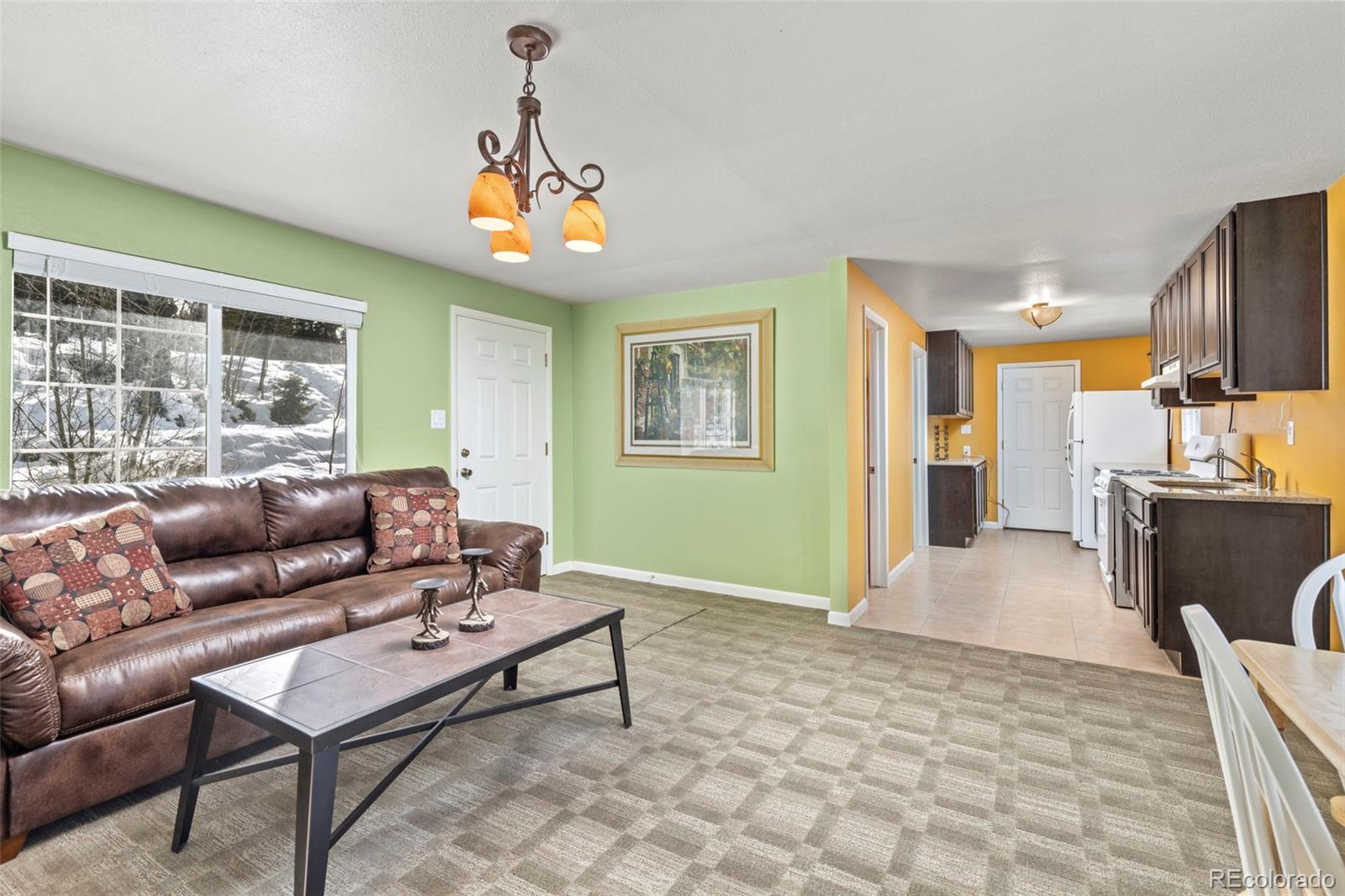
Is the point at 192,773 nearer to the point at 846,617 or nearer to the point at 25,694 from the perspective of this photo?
the point at 25,694

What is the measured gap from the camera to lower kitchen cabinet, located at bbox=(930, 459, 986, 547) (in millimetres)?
6469

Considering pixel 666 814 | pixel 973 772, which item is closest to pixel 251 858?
pixel 666 814

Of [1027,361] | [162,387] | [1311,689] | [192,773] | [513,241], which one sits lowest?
[192,773]

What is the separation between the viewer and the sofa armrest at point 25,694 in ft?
5.55

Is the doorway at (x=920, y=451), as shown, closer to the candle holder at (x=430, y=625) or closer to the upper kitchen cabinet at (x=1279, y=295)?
the upper kitchen cabinet at (x=1279, y=295)

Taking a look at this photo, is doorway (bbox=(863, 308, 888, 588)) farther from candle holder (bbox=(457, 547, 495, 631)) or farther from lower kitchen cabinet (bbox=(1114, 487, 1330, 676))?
candle holder (bbox=(457, 547, 495, 631))

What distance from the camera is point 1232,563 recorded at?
9.86 feet

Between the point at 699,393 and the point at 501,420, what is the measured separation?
1.51 metres

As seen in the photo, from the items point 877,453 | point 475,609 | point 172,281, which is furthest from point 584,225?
point 877,453

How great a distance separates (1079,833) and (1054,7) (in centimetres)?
230

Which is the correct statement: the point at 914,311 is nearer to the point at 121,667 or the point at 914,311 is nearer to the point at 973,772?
the point at 973,772

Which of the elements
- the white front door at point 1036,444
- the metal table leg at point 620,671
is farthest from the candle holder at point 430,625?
the white front door at point 1036,444

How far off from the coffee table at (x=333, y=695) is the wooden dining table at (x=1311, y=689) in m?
1.76

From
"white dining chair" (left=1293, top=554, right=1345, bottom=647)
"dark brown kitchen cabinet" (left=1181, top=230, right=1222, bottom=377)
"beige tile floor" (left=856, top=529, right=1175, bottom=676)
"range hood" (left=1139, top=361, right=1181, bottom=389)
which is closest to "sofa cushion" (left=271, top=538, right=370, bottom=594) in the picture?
"beige tile floor" (left=856, top=529, right=1175, bottom=676)
